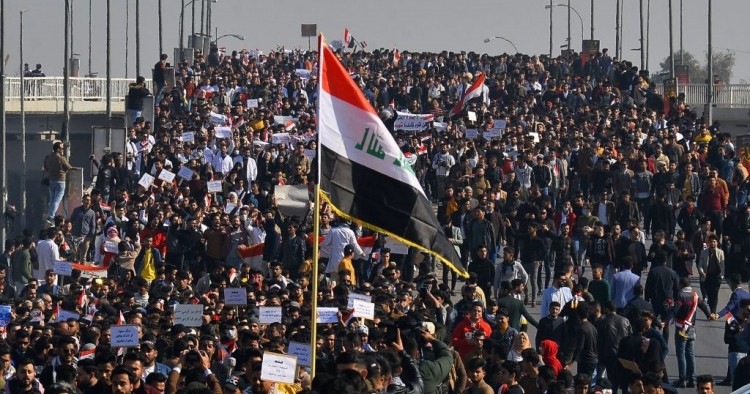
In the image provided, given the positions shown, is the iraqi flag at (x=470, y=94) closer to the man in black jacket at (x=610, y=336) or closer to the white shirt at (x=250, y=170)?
the white shirt at (x=250, y=170)

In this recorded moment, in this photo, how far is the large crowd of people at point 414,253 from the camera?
15.0 meters

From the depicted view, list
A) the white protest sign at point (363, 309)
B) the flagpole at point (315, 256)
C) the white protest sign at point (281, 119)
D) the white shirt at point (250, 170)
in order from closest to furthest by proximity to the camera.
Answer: the flagpole at point (315, 256)
the white protest sign at point (363, 309)
the white shirt at point (250, 170)
the white protest sign at point (281, 119)

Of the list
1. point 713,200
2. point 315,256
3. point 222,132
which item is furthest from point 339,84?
point 222,132

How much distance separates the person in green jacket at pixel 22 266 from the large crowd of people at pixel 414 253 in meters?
0.04

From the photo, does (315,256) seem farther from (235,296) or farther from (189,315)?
(235,296)

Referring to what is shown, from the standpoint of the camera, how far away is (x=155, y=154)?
1357 inches

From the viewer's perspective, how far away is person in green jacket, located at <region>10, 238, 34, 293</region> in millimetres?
26141

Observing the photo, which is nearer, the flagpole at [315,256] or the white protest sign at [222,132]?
the flagpole at [315,256]

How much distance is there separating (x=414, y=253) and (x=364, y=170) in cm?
1314

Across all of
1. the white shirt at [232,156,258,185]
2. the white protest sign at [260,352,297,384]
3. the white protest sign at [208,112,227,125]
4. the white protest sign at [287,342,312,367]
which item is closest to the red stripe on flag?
the white protest sign at [260,352,297,384]

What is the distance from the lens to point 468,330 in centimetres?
1772

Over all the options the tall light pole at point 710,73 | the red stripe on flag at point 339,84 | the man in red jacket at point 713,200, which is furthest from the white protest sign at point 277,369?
the tall light pole at point 710,73

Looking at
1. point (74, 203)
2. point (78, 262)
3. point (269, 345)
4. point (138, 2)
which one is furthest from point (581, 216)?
point (138, 2)

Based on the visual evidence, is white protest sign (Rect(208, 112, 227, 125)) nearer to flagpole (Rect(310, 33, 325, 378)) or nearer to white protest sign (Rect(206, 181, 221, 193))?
white protest sign (Rect(206, 181, 221, 193))
